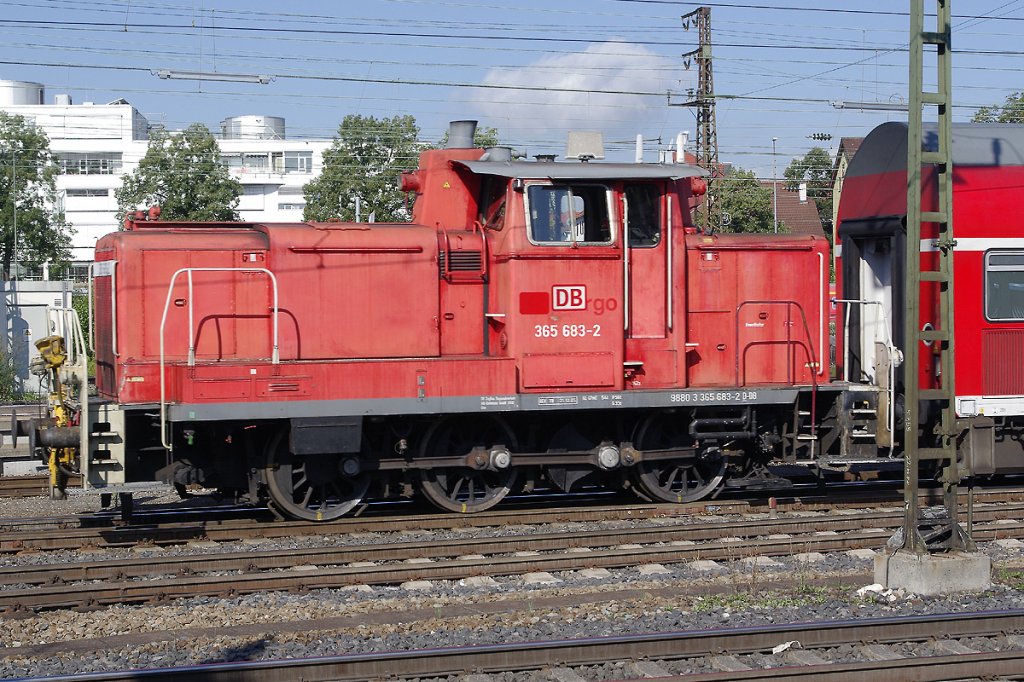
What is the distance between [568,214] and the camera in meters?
11.4

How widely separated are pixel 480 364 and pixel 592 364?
3.95 ft

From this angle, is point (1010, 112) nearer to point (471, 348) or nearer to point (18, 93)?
point (471, 348)

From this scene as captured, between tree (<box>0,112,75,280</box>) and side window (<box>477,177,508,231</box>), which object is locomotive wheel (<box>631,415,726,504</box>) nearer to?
side window (<box>477,177,508,231</box>)

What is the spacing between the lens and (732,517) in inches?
464

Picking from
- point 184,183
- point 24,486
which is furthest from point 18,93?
point 24,486

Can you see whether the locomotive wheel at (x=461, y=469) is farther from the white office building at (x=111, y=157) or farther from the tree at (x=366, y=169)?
the white office building at (x=111, y=157)

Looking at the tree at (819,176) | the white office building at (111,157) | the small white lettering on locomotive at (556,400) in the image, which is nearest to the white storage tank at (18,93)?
the white office building at (111,157)

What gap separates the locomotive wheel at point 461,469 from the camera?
454 inches

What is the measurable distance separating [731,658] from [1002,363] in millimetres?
7467

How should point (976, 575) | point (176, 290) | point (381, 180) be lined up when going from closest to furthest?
point (976, 575) → point (176, 290) → point (381, 180)

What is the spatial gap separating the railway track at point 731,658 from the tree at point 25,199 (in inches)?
1823

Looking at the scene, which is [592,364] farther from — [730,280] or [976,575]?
[976,575]

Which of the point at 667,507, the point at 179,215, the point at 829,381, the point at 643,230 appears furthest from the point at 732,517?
the point at 179,215

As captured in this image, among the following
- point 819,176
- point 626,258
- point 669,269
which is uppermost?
point 819,176
